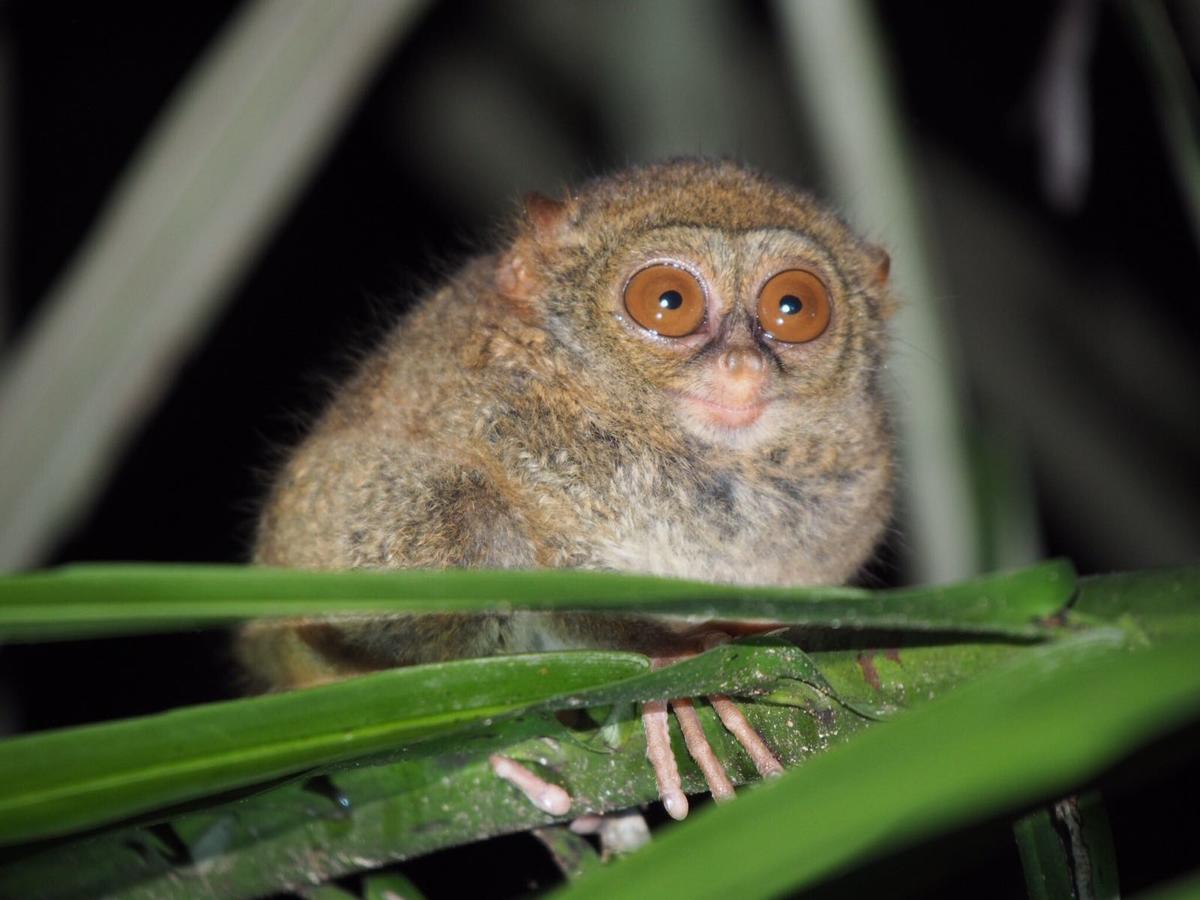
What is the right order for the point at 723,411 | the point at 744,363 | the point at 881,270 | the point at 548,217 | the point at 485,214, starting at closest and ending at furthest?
1. the point at 744,363
2. the point at 723,411
3. the point at 548,217
4. the point at 881,270
5. the point at 485,214

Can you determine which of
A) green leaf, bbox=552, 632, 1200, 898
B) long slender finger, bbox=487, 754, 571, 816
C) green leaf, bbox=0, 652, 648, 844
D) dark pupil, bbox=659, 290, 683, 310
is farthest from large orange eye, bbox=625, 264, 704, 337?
green leaf, bbox=552, 632, 1200, 898

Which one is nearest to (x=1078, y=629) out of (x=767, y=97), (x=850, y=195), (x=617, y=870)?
(x=617, y=870)

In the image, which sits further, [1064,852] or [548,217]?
[548,217]

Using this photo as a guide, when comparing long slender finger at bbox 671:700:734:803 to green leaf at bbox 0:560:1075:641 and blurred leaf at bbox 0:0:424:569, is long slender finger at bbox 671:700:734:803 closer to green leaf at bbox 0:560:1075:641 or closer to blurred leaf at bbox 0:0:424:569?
green leaf at bbox 0:560:1075:641

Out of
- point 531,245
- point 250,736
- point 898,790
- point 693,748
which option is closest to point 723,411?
point 531,245

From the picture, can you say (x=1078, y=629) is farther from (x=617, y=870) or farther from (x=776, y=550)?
(x=776, y=550)

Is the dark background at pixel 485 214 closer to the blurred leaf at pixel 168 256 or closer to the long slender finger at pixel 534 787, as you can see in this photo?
the blurred leaf at pixel 168 256

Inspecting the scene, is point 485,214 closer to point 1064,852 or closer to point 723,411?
point 723,411
